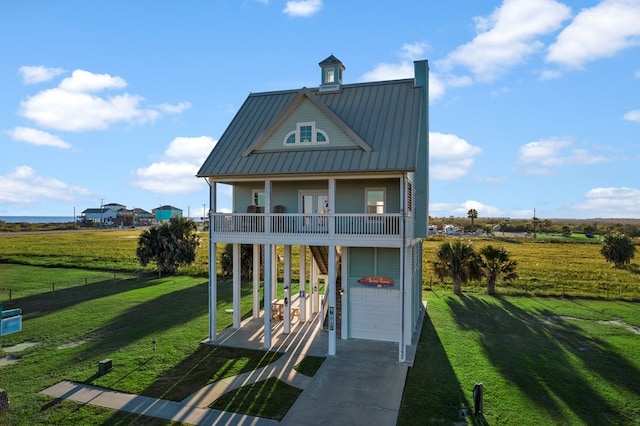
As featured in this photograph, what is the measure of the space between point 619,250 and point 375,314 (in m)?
34.1

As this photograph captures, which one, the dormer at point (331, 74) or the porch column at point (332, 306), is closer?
the porch column at point (332, 306)

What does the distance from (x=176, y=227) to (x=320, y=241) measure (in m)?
24.5

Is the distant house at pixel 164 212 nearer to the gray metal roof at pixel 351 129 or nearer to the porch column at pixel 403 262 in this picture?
the gray metal roof at pixel 351 129

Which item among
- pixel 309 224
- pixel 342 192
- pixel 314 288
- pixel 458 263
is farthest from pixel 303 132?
pixel 458 263

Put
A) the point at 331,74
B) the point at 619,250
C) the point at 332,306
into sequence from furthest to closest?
the point at 619,250 → the point at 331,74 → the point at 332,306

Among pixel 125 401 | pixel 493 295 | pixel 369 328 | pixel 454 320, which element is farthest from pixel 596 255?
pixel 125 401

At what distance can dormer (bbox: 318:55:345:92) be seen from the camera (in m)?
20.1

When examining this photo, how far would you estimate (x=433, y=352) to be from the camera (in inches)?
642

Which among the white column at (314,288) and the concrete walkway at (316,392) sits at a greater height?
the white column at (314,288)

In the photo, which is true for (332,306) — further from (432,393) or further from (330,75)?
(330,75)

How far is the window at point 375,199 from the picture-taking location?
1761cm

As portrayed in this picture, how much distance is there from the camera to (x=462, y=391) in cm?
1269

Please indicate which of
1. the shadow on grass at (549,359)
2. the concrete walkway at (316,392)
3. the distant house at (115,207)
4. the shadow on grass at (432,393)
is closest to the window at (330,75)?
the concrete walkway at (316,392)

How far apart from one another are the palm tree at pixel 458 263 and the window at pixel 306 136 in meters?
15.4
